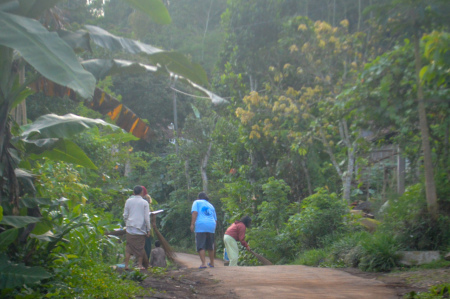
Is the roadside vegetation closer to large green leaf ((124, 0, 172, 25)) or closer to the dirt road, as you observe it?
large green leaf ((124, 0, 172, 25))

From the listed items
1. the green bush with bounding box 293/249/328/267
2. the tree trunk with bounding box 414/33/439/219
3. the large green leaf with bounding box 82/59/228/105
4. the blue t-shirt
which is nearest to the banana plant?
the large green leaf with bounding box 82/59/228/105

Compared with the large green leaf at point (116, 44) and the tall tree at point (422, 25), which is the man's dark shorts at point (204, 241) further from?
the large green leaf at point (116, 44)

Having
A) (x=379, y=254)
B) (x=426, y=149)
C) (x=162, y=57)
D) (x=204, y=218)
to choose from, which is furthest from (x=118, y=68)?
(x=426, y=149)

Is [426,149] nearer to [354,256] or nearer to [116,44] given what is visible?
[354,256]

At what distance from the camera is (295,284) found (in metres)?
7.26

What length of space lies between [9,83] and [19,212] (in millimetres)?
1391

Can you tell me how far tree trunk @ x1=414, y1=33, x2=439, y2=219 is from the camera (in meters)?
8.79

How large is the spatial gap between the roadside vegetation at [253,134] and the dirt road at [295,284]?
102 cm

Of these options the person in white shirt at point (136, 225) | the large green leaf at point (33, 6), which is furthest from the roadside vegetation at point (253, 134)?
the person in white shirt at point (136, 225)

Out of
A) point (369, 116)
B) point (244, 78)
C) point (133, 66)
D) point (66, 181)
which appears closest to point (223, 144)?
point (244, 78)

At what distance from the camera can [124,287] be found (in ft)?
18.6

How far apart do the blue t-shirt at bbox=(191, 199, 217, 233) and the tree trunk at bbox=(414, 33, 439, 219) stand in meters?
4.27

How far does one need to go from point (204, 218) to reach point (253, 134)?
6.69 metres

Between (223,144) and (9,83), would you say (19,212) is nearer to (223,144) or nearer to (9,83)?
(9,83)
